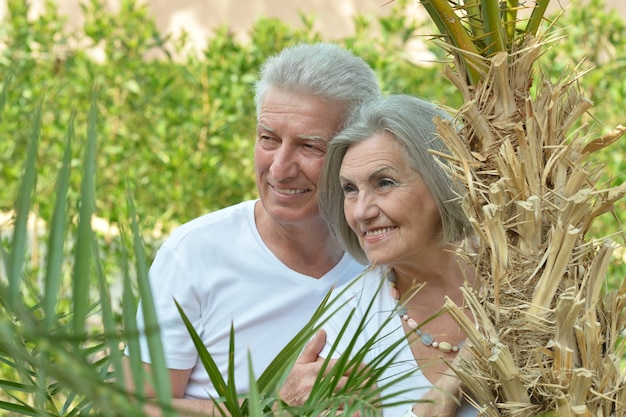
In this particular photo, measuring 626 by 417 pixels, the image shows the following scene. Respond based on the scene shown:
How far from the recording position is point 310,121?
2713 millimetres

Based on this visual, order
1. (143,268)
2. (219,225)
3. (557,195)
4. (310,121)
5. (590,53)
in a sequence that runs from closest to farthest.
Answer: (143,268) → (557,195) → (310,121) → (219,225) → (590,53)

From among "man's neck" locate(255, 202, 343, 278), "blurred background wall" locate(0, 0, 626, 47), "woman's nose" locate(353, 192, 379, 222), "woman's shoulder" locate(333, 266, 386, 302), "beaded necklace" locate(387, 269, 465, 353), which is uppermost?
"blurred background wall" locate(0, 0, 626, 47)

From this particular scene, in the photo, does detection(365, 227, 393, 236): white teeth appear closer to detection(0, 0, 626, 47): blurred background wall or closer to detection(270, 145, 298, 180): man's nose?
detection(270, 145, 298, 180): man's nose

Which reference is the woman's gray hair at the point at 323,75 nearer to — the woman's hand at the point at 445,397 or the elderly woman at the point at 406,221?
the elderly woman at the point at 406,221

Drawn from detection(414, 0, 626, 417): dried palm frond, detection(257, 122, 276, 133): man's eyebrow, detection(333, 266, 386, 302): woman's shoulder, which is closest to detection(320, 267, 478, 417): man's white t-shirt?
detection(333, 266, 386, 302): woman's shoulder

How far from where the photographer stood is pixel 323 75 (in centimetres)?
275

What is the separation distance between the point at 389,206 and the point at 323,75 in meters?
0.54

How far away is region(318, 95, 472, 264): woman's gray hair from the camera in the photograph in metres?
2.47

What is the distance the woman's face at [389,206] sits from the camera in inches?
96.0

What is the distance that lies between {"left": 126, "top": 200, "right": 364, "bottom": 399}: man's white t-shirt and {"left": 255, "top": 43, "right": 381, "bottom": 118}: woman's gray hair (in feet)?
1.70

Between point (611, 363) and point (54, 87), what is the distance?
3695 mm

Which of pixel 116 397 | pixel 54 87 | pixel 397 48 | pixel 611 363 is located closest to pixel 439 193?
pixel 611 363

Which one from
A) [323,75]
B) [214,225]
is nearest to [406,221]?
[323,75]

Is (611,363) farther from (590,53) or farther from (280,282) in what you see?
(590,53)
